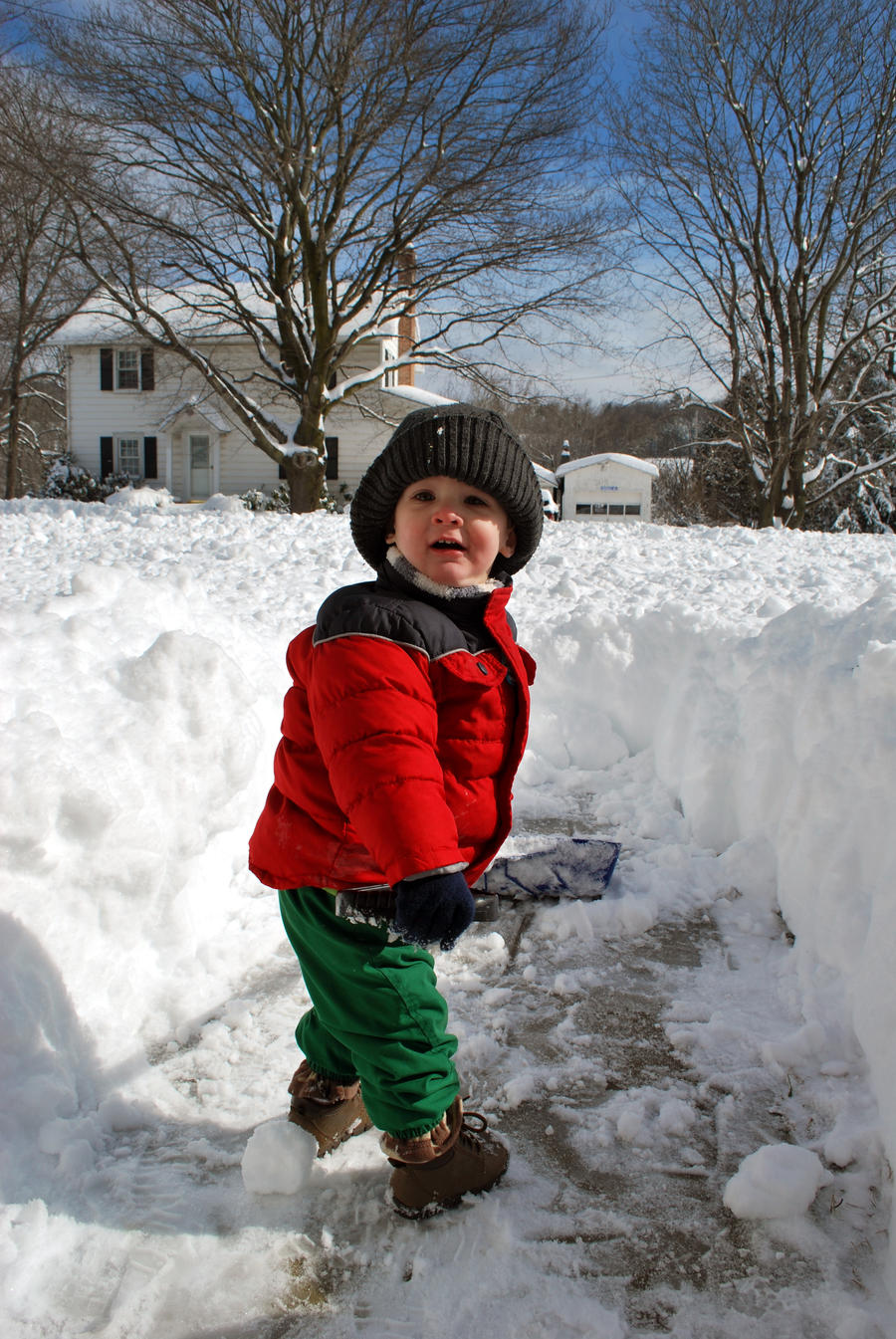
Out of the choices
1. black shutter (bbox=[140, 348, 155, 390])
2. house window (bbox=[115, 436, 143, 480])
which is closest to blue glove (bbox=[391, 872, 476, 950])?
black shutter (bbox=[140, 348, 155, 390])

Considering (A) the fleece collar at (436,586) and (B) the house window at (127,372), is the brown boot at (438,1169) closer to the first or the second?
(A) the fleece collar at (436,586)

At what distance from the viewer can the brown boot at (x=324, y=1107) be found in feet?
6.12

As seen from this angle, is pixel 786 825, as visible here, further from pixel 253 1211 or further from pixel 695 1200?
pixel 253 1211

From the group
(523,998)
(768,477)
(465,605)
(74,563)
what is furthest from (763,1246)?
(768,477)

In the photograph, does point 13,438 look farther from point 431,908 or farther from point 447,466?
point 431,908

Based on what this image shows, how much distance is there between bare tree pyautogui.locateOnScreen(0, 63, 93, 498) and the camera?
42.3 feet

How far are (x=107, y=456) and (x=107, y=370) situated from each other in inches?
104

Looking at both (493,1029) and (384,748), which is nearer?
(384,748)

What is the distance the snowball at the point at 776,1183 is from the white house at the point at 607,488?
1272 inches

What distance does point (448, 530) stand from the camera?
5.91 feet

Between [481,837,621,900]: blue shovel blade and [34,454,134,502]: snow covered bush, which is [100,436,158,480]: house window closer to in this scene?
[34,454,134,502]: snow covered bush

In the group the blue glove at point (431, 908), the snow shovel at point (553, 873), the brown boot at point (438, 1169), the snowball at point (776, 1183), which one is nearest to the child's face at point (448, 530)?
the blue glove at point (431, 908)

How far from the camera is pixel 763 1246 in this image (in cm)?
163

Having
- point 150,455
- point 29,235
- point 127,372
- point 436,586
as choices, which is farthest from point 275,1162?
point 127,372
